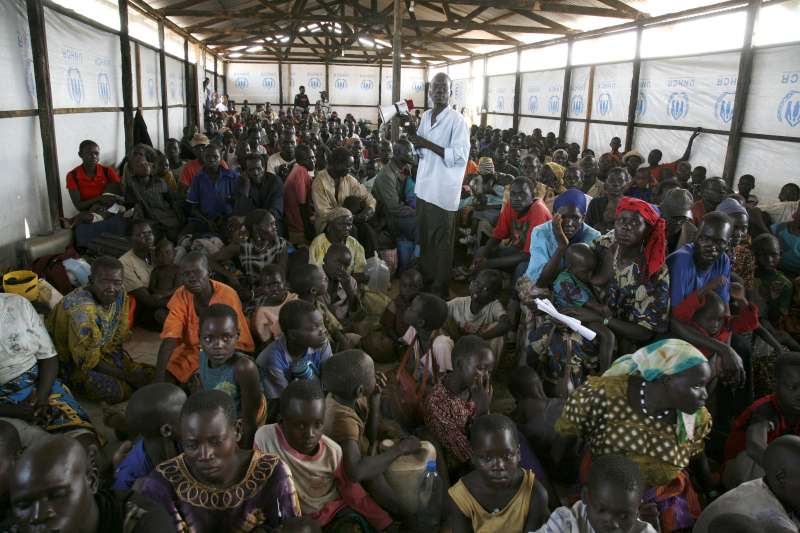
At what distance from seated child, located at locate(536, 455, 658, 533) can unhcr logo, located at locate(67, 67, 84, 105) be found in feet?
21.2

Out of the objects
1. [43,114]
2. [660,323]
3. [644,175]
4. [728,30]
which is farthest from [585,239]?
[728,30]

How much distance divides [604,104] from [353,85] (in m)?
12.6

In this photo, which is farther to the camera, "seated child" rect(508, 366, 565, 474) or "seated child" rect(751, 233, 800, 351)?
"seated child" rect(751, 233, 800, 351)

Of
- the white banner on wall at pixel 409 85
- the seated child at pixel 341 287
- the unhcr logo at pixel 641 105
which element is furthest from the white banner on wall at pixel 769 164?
the white banner on wall at pixel 409 85

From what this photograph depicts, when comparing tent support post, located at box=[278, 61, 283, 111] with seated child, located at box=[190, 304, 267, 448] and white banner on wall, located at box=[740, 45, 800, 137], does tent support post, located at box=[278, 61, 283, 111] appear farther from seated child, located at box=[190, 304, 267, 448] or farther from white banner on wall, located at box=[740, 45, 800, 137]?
seated child, located at box=[190, 304, 267, 448]

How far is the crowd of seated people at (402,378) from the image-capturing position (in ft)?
5.10

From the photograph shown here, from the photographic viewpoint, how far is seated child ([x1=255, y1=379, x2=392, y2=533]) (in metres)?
1.77

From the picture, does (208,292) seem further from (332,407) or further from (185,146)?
(185,146)

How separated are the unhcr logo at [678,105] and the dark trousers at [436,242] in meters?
5.50

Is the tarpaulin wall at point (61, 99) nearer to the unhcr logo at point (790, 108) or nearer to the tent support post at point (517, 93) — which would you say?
the unhcr logo at point (790, 108)

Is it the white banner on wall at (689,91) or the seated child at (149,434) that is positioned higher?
the white banner on wall at (689,91)

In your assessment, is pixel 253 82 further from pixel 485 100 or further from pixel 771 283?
pixel 771 283

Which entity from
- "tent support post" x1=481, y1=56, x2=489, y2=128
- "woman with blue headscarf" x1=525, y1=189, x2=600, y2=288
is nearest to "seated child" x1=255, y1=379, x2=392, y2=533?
"woman with blue headscarf" x1=525, y1=189, x2=600, y2=288

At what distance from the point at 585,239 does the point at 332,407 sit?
192cm
